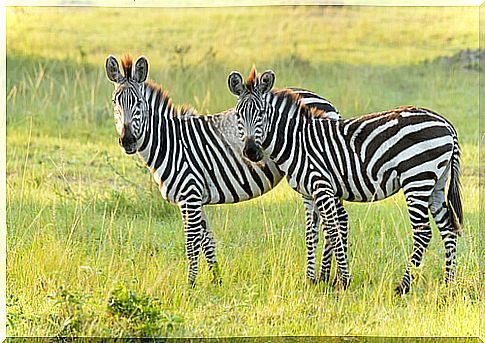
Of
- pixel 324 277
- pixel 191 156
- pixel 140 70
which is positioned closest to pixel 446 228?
pixel 324 277

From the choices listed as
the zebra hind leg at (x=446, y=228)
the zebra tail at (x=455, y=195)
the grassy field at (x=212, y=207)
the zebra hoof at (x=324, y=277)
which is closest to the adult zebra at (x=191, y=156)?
the zebra hoof at (x=324, y=277)

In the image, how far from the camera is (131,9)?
9.26 metres

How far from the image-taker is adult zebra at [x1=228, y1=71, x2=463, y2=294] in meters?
6.27

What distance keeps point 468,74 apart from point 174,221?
393 centimetres

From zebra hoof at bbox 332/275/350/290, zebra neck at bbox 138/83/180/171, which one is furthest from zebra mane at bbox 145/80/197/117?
zebra hoof at bbox 332/275/350/290

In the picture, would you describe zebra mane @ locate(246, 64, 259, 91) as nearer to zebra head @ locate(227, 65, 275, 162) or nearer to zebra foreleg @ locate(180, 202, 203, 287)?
zebra head @ locate(227, 65, 275, 162)

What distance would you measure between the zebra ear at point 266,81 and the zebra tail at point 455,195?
4.70 ft

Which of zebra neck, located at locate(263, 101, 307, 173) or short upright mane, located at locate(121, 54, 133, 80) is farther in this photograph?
zebra neck, located at locate(263, 101, 307, 173)

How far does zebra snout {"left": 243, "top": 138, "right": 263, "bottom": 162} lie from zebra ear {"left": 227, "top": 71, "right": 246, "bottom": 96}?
1.25 ft

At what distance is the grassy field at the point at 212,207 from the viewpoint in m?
6.31

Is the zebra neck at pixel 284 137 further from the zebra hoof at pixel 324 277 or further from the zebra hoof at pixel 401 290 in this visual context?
the zebra hoof at pixel 401 290

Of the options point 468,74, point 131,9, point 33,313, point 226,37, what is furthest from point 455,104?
point 33,313

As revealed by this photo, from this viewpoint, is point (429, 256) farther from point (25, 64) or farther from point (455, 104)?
point (25, 64)

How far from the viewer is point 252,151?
6.24 meters
